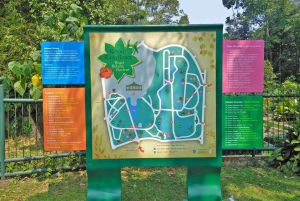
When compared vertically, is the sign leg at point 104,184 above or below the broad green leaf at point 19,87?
below

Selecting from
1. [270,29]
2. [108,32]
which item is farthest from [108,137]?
[270,29]

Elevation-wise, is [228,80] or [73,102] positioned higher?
[228,80]

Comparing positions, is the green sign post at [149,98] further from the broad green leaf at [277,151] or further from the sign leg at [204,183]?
the broad green leaf at [277,151]

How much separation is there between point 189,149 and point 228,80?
2.60m

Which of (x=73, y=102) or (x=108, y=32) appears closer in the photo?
(x=108, y=32)

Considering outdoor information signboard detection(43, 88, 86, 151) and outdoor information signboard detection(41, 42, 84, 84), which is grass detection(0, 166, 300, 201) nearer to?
outdoor information signboard detection(43, 88, 86, 151)

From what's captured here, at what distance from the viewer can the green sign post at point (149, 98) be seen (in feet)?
8.76

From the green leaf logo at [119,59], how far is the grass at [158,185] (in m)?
2.10

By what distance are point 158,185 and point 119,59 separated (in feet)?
8.24

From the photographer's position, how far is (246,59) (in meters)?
5.00

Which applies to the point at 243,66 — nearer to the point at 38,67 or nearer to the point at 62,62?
the point at 62,62

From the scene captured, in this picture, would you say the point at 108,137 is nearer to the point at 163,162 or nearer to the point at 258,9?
the point at 163,162

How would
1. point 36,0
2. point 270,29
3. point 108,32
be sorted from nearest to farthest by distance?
point 108,32 < point 36,0 < point 270,29

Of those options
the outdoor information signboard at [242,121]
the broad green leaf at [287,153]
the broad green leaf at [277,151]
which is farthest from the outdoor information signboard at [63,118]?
the broad green leaf at [287,153]
